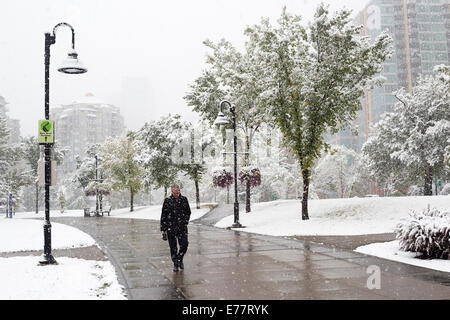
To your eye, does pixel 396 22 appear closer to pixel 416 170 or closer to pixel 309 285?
pixel 416 170

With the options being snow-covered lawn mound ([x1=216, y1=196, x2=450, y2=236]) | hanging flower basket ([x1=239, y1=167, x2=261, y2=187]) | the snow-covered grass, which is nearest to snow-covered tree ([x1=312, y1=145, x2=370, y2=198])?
hanging flower basket ([x1=239, y1=167, x2=261, y2=187])

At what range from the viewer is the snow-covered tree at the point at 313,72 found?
20828 millimetres

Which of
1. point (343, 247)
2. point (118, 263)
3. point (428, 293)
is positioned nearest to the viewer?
point (428, 293)

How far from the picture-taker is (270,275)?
8547 mm

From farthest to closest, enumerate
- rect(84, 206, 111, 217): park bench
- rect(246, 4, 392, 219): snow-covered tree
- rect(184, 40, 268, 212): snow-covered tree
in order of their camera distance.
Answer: rect(84, 206, 111, 217): park bench
rect(184, 40, 268, 212): snow-covered tree
rect(246, 4, 392, 219): snow-covered tree

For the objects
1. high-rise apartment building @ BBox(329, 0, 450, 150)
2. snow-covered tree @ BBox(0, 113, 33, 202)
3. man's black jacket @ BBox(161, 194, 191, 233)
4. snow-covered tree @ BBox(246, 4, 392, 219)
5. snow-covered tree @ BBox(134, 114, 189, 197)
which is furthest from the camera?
high-rise apartment building @ BBox(329, 0, 450, 150)

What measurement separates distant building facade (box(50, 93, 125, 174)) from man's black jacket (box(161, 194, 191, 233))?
14862 cm

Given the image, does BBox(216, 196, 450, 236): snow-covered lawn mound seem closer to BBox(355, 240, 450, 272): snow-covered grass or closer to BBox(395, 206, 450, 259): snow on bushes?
BBox(355, 240, 450, 272): snow-covered grass

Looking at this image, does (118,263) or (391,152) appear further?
(391,152)

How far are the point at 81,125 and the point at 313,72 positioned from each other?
5790 inches

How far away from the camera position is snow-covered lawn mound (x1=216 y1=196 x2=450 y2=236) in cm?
1852

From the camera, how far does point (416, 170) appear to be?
109 feet
